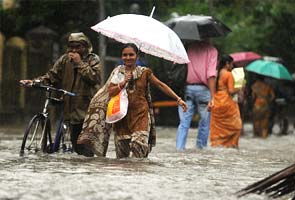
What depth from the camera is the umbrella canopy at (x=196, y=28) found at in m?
12.0

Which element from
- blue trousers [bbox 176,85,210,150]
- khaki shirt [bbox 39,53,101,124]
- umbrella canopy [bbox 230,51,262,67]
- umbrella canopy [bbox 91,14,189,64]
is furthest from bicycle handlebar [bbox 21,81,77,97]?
umbrella canopy [bbox 230,51,262,67]

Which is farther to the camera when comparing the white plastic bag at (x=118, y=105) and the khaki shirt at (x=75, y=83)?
the khaki shirt at (x=75, y=83)

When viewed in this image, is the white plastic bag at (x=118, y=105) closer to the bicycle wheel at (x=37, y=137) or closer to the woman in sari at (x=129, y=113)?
the woman in sari at (x=129, y=113)

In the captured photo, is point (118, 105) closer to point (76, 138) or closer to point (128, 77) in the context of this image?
point (128, 77)

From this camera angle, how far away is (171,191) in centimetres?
616

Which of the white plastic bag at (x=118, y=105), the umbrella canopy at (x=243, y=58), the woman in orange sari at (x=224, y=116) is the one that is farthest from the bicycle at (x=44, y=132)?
the umbrella canopy at (x=243, y=58)

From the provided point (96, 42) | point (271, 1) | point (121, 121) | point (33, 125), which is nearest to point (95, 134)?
point (121, 121)

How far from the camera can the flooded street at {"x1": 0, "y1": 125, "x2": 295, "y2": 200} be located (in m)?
5.91

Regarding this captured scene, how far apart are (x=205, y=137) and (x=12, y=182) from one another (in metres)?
6.20

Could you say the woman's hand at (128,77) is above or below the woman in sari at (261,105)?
above

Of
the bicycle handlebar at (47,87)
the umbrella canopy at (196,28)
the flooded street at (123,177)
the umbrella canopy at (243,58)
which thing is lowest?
the flooded street at (123,177)

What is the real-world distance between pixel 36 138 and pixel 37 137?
0.06 metres

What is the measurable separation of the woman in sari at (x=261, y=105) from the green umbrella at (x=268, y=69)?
241mm

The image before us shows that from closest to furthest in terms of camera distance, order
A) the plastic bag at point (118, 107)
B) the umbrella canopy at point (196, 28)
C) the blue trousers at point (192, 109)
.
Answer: the plastic bag at point (118, 107), the blue trousers at point (192, 109), the umbrella canopy at point (196, 28)
